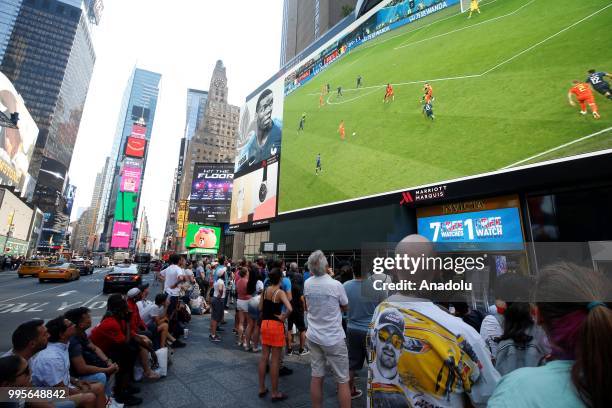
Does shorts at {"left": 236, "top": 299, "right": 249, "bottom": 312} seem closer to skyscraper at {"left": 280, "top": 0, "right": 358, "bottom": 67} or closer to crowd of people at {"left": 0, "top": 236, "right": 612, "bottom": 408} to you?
crowd of people at {"left": 0, "top": 236, "right": 612, "bottom": 408}

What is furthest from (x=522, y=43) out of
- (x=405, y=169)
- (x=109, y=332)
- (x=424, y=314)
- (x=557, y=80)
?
(x=109, y=332)

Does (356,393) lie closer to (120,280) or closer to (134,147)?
(120,280)

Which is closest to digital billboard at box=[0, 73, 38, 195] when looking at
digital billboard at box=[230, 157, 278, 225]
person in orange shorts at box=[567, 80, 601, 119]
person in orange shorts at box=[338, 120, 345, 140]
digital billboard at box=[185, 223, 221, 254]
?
digital billboard at box=[185, 223, 221, 254]

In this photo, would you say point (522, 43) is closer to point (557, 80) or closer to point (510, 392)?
point (557, 80)

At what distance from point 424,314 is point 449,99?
1588 cm

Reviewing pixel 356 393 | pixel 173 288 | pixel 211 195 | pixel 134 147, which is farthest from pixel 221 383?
pixel 134 147

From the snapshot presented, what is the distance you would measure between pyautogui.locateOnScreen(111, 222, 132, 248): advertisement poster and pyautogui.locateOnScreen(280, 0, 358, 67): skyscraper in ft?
212

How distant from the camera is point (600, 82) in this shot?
10.1m

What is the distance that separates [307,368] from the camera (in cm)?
575

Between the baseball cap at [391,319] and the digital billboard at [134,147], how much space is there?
102m

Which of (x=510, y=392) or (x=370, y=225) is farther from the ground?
(x=370, y=225)

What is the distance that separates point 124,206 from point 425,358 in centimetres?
9778

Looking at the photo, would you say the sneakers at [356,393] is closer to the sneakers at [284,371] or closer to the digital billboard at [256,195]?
the sneakers at [284,371]

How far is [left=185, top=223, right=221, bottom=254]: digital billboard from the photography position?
141ft
